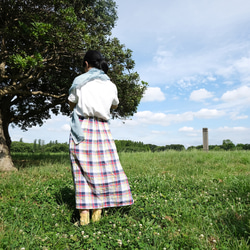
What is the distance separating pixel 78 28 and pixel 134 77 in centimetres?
359

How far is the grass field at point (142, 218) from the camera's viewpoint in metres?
3.25

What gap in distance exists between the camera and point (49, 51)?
10.1 meters

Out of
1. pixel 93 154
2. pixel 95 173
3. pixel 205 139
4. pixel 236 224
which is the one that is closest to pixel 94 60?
pixel 93 154

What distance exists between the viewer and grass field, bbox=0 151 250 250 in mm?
3246

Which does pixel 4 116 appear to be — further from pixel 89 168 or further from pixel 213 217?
pixel 213 217

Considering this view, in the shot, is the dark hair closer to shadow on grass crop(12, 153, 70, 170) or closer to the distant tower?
→ shadow on grass crop(12, 153, 70, 170)

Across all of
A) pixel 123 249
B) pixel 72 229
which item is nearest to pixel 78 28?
pixel 72 229

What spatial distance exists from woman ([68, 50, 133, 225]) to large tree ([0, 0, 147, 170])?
13.6 ft

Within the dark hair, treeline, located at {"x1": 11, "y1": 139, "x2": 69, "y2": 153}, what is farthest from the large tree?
treeline, located at {"x1": 11, "y1": 139, "x2": 69, "y2": 153}

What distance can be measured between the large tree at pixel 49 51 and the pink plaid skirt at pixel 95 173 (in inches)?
181

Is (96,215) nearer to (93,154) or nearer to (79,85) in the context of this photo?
(93,154)

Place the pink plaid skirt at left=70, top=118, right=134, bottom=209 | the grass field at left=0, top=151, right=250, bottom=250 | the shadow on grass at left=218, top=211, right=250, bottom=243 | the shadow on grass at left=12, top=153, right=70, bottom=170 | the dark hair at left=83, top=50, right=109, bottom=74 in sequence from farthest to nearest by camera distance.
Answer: the shadow on grass at left=12, top=153, right=70, bottom=170 → the dark hair at left=83, top=50, right=109, bottom=74 → the pink plaid skirt at left=70, top=118, right=134, bottom=209 → the shadow on grass at left=218, top=211, right=250, bottom=243 → the grass field at left=0, top=151, right=250, bottom=250

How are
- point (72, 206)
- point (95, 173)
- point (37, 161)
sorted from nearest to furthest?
point (95, 173) < point (72, 206) < point (37, 161)

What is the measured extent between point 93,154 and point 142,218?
148 centimetres
